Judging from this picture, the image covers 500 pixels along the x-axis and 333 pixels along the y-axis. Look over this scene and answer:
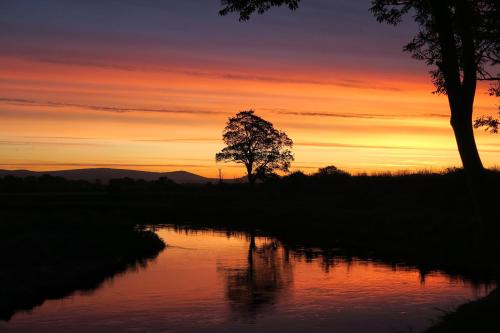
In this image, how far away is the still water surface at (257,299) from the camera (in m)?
19.4

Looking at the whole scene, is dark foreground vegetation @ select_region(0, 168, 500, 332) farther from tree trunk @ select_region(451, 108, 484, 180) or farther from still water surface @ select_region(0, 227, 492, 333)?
still water surface @ select_region(0, 227, 492, 333)

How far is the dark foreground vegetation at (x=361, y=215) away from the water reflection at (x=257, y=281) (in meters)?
4.73

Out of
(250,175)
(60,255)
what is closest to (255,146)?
(250,175)

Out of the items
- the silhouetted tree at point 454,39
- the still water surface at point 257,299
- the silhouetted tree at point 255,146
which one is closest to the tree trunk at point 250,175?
the silhouetted tree at point 255,146

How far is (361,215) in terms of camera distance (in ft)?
168

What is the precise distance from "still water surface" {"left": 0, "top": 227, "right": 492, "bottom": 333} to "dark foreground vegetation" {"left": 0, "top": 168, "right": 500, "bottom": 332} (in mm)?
3212

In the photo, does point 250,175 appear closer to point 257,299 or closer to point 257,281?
point 257,281

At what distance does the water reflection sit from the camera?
72.6 feet

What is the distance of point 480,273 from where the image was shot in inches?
1095

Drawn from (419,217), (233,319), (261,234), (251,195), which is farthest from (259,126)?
(233,319)

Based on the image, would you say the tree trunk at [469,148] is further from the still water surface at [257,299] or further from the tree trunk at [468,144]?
the still water surface at [257,299]

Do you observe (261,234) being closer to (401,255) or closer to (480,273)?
(401,255)

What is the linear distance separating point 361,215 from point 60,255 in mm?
29297

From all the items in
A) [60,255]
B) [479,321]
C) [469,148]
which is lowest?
A: [60,255]
